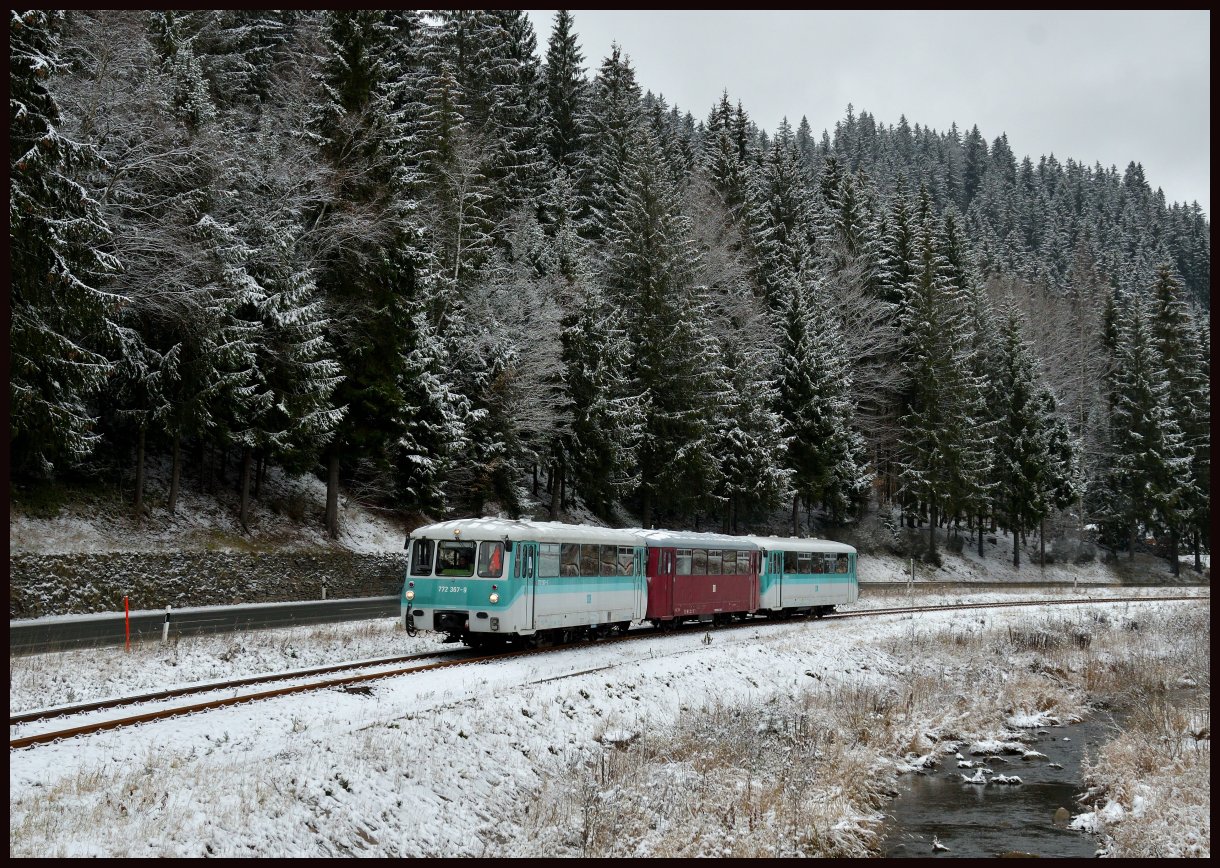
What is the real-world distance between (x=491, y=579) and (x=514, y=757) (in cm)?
637

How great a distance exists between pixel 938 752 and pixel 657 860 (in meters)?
9.84

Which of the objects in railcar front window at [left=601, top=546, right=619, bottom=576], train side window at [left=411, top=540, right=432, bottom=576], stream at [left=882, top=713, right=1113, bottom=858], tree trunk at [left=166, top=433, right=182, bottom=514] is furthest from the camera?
tree trunk at [left=166, top=433, right=182, bottom=514]

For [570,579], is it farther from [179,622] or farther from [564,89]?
[564,89]

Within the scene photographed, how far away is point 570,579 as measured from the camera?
71.1ft

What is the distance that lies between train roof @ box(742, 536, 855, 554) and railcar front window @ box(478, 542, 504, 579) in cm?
1324

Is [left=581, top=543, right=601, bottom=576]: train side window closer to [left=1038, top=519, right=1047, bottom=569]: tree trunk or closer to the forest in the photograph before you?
the forest

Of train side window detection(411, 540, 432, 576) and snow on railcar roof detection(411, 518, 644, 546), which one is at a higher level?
snow on railcar roof detection(411, 518, 644, 546)

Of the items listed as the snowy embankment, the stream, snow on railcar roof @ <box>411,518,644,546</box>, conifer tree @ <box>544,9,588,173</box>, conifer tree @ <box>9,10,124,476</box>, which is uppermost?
conifer tree @ <box>544,9,588,173</box>

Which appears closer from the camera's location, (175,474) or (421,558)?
(421,558)

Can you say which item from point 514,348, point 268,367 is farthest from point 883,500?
point 268,367

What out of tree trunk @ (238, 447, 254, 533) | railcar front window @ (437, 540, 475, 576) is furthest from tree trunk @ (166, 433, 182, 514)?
railcar front window @ (437, 540, 475, 576)

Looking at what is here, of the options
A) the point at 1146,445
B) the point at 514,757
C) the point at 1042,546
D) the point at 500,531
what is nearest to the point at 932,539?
the point at 1042,546

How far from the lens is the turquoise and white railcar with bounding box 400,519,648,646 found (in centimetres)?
1936

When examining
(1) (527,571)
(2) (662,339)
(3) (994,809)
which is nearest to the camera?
(3) (994,809)
